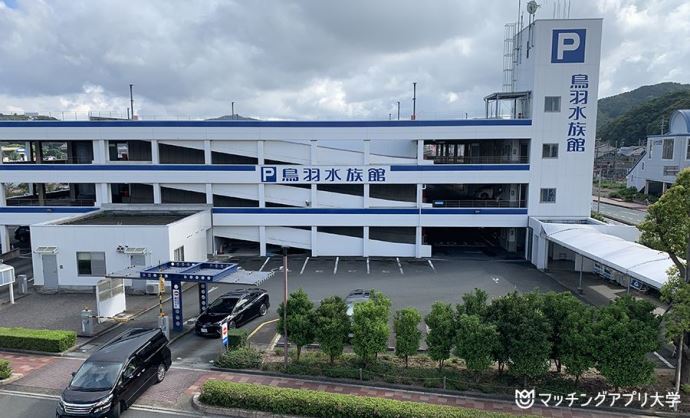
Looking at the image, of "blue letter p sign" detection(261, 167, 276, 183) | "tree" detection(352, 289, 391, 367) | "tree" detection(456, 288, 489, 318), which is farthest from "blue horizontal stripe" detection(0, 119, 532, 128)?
"tree" detection(352, 289, 391, 367)

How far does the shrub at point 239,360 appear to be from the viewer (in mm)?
14039

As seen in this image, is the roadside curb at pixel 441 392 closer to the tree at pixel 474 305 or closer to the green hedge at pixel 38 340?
the tree at pixel 474 305

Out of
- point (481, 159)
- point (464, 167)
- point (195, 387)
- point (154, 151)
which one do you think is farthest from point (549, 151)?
point (154, 151)

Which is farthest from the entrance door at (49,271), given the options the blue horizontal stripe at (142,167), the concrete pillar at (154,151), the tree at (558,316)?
the tree at (558,316)

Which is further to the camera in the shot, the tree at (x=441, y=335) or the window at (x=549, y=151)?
the window at (x=549, y=151)

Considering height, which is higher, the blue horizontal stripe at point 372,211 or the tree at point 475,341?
the blue horizontal stripe at point 372,211

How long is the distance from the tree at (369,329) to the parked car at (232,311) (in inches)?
231

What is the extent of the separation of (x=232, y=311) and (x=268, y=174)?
13.8 metres

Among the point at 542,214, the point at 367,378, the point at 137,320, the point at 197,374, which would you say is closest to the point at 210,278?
the point at 197,374

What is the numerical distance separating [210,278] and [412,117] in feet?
64.7

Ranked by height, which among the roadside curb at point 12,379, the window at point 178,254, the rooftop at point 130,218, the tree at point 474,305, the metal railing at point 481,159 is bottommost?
the roadside curb at point 12,379

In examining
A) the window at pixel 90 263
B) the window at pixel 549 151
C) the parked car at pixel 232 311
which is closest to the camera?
the parked car at pixel 232 311

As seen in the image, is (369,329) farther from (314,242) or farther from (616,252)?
(314,242)

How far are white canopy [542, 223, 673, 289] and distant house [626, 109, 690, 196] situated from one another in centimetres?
3669
